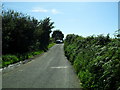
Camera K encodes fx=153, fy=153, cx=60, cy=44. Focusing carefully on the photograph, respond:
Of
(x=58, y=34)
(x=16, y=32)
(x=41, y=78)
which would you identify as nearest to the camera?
(x=41, y=78)

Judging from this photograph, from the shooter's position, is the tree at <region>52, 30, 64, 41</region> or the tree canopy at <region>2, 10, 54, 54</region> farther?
the tree at <region>52, 30, 64, 41</region>

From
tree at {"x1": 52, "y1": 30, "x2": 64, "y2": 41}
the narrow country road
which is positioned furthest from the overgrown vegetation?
tree at {"x1": 52, "y1": 30, "x2": 64, "y2": 41}

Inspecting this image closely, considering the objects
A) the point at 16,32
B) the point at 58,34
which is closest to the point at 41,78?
the point at 16,32

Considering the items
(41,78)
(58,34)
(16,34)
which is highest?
(58,34)

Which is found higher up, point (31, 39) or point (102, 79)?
point (31, 39)

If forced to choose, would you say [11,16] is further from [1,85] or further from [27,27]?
[1,85]

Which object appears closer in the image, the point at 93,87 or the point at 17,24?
the point at 93,87

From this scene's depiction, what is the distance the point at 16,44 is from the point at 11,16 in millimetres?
4513

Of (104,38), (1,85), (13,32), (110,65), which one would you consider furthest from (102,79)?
(13,32)

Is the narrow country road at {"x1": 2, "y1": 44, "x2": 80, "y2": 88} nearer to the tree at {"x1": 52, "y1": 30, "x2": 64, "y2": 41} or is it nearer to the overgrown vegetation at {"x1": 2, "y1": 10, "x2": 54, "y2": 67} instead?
the overgrown vegetation at {"x1": 2, "y1": 10, "x2": 54, "y2": 67}

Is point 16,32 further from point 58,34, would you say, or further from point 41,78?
point 58,34

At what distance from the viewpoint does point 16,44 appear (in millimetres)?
24453

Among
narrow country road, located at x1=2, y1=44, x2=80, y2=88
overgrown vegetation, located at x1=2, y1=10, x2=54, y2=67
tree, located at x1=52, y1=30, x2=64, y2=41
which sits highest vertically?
tree, located at x1=52, y1=30, x2=64, y2=41

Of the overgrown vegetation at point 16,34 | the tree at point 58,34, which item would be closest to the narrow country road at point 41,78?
the overgrown vegetation at point 16,34
